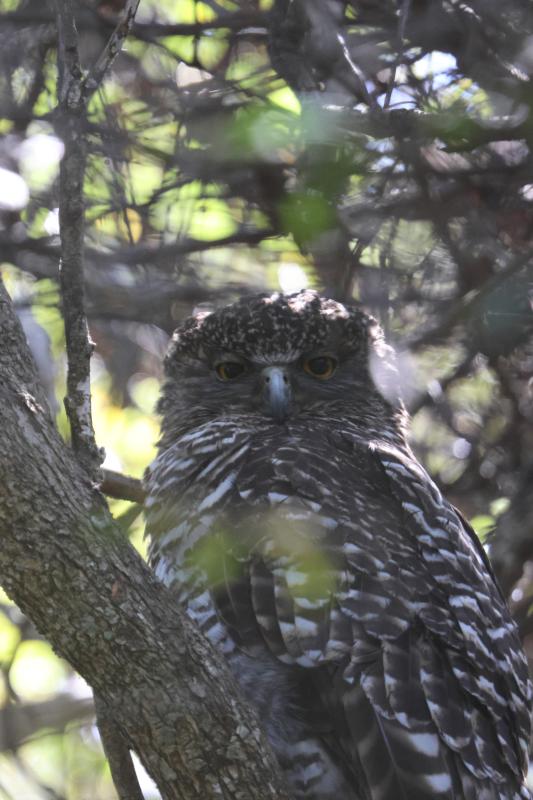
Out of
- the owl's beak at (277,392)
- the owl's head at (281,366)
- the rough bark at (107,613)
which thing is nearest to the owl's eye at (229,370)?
the owl's head at (281,366)

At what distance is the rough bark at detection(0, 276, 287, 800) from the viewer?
7.04ft

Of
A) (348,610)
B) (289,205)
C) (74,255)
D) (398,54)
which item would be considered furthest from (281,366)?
(74,255)

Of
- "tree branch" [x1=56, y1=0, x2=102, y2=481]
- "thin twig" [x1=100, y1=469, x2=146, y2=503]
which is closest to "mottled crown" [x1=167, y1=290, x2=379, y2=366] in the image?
"thin twig" [x1=100, y1=469, x2=146, y2=503]

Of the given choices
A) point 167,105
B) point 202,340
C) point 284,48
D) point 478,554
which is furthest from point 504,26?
point 478,554

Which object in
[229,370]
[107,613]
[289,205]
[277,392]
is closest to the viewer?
[107,613]

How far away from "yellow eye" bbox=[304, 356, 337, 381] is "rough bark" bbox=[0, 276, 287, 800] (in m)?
1.84

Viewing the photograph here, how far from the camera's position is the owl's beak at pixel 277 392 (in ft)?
12.3

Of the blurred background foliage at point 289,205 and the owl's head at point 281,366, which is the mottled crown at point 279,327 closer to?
the owl's head at point 281,366

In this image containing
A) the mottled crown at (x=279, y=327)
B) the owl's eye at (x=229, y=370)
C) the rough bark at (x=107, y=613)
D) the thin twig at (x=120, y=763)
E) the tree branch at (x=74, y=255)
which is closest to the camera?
the rough bark at (x=107, y=613)

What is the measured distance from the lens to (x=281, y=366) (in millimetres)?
3943

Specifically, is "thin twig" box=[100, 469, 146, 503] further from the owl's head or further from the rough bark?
the rough bark

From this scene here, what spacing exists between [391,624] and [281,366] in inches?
52.6

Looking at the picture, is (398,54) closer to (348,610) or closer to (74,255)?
→ (74,255)

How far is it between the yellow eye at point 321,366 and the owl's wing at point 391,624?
2.76 feet
